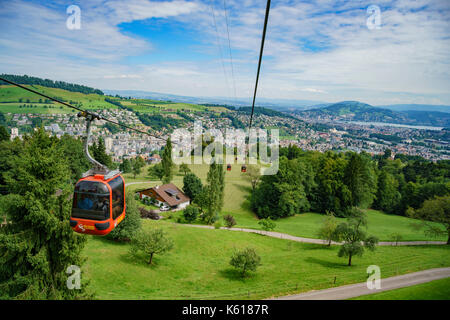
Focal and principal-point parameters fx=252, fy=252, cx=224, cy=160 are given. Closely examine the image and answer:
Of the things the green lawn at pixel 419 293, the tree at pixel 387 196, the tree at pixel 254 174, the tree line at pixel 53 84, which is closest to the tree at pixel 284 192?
the tree at pixel 254 174

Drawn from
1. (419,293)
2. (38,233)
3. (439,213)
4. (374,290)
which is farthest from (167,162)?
(439,213)

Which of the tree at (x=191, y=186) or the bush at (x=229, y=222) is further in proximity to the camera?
the tree at (x=191, y=186)

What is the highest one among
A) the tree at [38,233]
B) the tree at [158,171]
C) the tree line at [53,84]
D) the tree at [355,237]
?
the tree line at [53,84]

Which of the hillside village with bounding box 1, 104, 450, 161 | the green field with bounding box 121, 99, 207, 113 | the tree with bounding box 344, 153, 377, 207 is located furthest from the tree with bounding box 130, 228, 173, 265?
the green field with bounding box 121, 99, 207, 113

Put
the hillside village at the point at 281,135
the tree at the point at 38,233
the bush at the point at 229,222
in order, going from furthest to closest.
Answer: the hillside village at the point at 281,135 → the bush at the point at 229,222 → the tree at the point at 38,233

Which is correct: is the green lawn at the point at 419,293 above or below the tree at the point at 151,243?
above

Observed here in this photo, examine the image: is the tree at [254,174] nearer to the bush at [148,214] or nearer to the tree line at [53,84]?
the bush at [148,214]

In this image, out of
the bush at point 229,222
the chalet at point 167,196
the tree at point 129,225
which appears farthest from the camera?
the chalet at point 167,196
